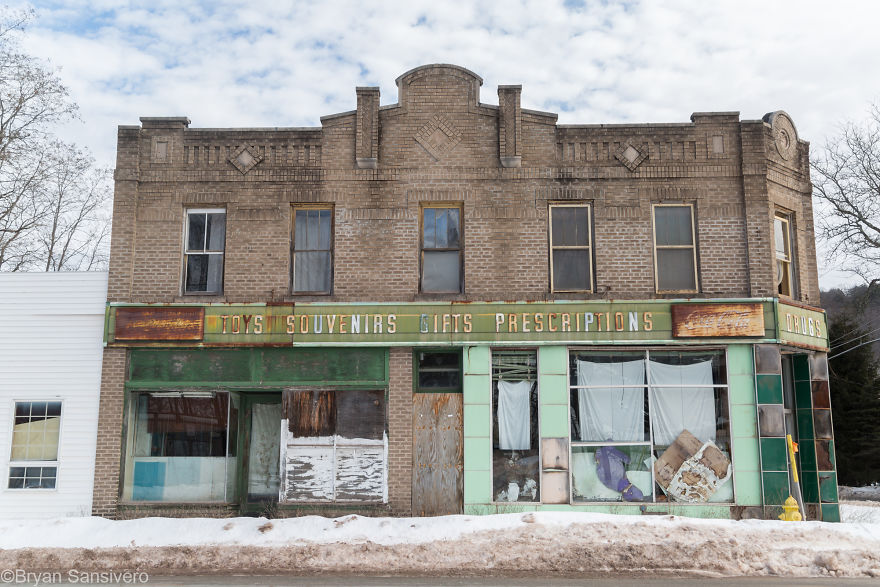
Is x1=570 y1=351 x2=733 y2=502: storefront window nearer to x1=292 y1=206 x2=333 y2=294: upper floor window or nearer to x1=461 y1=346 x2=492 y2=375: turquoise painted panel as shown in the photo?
x1=461 y1=346 x2=492 y2=375: turquoise painted panel

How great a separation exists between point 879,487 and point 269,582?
905 inches

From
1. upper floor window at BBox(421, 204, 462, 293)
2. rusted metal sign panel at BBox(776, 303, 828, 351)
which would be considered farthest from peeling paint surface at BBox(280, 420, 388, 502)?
rusted metal sign panel at BBox(776, 303, 828, 351)

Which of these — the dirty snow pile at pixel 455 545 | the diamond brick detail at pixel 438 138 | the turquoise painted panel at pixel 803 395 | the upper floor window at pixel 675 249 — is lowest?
the dirty snow pile at pixel 455 545

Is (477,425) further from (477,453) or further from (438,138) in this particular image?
(438,138)

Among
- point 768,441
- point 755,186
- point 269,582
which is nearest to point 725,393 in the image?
point 768,441

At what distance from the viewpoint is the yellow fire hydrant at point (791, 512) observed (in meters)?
13.3

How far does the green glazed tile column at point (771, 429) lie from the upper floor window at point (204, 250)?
1043cm

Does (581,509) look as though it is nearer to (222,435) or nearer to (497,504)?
(497,504)

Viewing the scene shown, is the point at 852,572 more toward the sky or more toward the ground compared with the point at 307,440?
more toward the ground

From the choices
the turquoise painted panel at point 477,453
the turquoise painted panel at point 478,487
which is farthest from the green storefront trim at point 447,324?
the turquoise painted panel at point 478,487

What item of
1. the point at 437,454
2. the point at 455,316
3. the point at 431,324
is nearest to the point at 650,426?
the point at 437,454

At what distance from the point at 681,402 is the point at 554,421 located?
8.01 ft

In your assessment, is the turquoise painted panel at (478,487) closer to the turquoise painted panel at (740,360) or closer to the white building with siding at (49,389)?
the turquoise painted panel at (740,360)

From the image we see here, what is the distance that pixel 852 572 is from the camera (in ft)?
34.4
